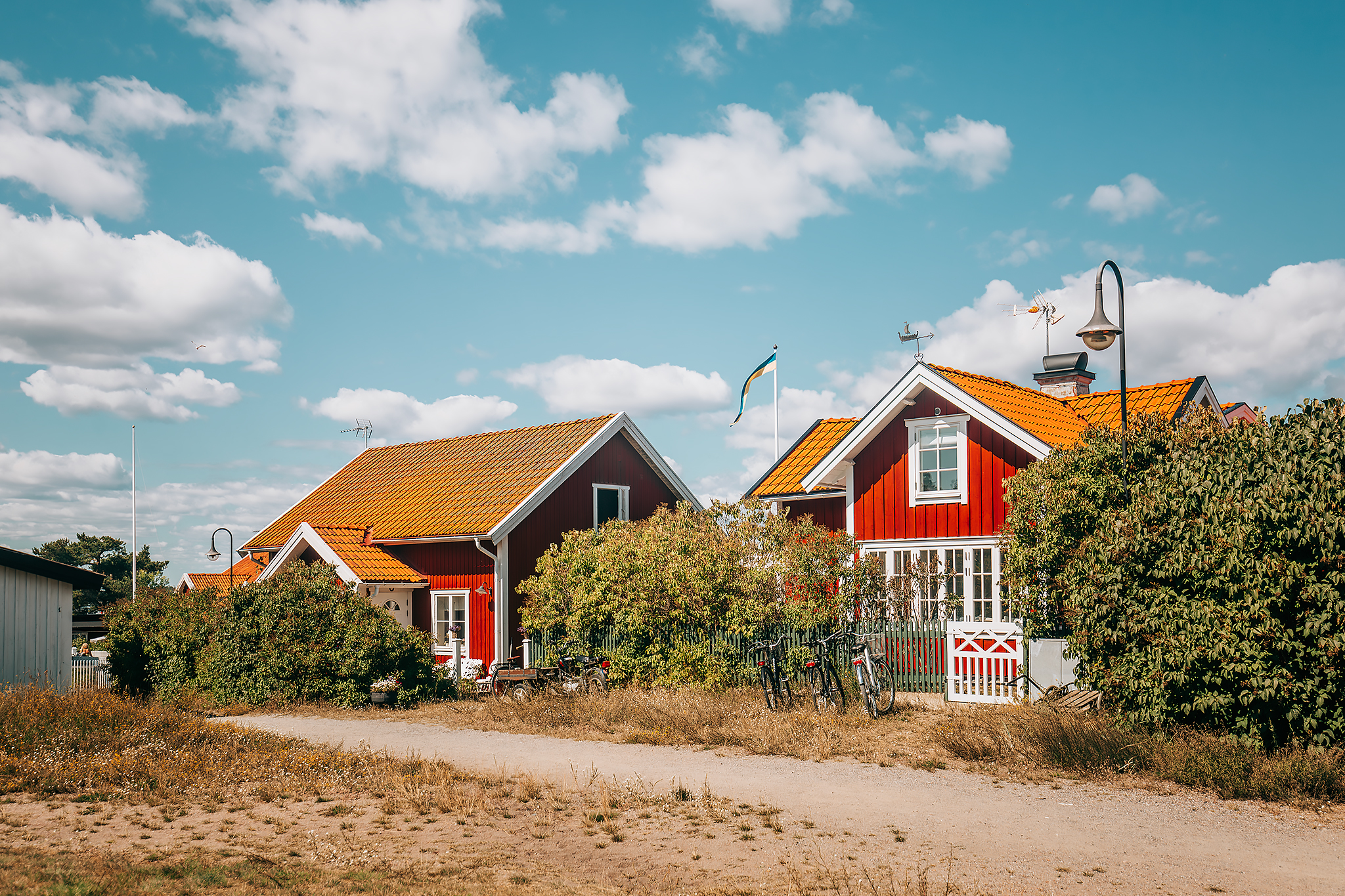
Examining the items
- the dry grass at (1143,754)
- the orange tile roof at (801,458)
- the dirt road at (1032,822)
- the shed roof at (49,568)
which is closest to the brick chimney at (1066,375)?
the orange tile roof at (801,458)

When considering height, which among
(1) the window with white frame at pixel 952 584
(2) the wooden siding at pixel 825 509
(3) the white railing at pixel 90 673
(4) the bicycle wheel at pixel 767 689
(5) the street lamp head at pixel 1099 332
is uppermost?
(5) the street lamp head at pixel 1099 332

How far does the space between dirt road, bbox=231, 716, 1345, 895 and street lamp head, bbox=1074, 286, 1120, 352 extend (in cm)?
633

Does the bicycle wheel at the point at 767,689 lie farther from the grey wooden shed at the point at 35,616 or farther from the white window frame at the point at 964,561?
the grey wooden shed at the point at 35,616

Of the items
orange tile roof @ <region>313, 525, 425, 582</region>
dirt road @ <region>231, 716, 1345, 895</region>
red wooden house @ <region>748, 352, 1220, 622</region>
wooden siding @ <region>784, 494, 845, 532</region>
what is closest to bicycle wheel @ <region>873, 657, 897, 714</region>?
dirt road @ <region>231, 716, 1345, 895</region>

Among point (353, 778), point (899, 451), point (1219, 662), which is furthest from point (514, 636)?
point (1219, 662)

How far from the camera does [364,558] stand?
2553 centimetres

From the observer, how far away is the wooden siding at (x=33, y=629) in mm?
19016

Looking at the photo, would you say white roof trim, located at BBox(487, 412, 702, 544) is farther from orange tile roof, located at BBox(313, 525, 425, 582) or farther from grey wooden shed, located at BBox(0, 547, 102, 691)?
grey wooden shed, located at BBox(0, 547, 102, 691)

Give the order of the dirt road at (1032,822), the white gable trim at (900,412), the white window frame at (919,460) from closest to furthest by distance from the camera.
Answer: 1. the dirt road at (1032,822)
2. the white gable trim at (900,412)
3. the white window frame at (919,460)

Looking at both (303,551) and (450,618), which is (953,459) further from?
(303,551)

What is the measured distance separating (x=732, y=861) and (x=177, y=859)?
4486 millimetres

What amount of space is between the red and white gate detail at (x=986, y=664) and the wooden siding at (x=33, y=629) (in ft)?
54.2

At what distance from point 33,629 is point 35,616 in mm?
241

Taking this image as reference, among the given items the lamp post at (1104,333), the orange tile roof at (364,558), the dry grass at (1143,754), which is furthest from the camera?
the orange tile roof at (364,558)
